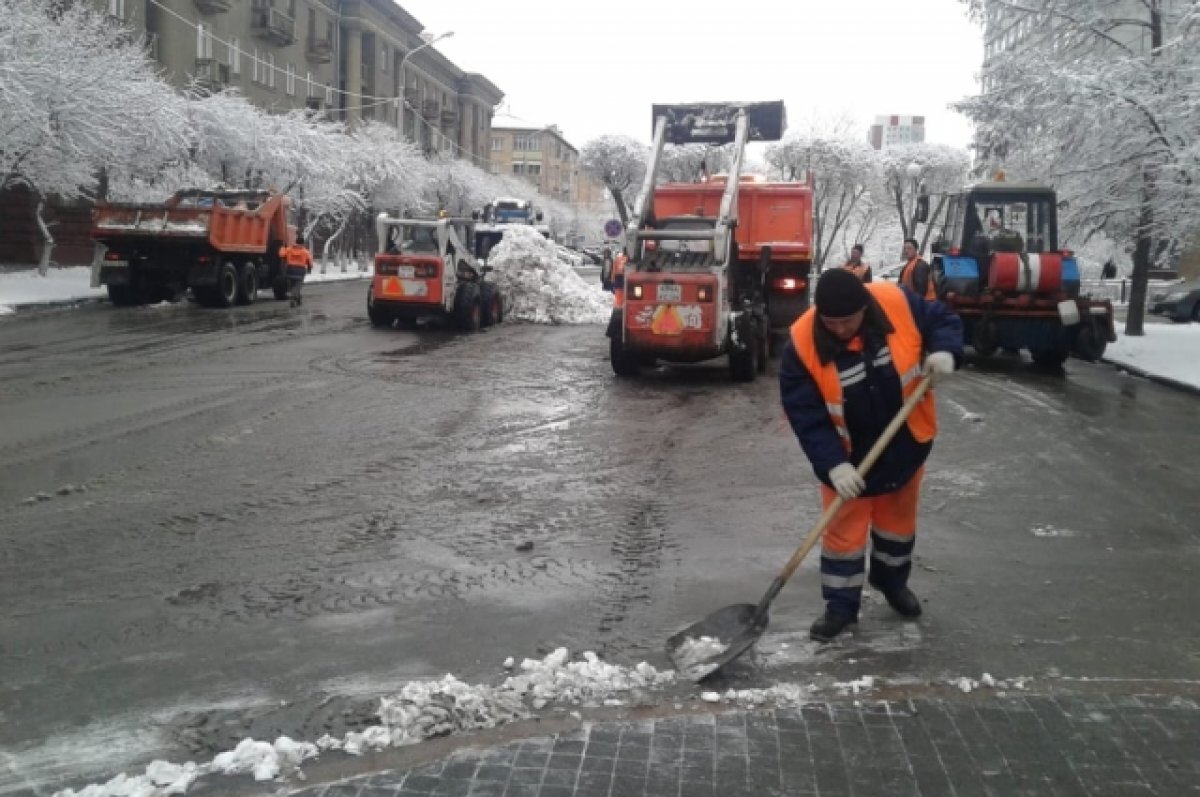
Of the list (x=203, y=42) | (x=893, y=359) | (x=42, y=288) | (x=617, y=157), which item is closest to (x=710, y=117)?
(x=893, y=359)

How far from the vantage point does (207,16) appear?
41719mm

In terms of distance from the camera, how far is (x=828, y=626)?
15.8 feet

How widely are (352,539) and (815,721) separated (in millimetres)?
3236

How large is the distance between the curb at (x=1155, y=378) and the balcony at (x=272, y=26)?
1522 inches

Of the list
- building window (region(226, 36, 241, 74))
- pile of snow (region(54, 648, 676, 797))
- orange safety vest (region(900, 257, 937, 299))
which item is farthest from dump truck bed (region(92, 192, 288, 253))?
building window (region(226, 36, 241, 74))

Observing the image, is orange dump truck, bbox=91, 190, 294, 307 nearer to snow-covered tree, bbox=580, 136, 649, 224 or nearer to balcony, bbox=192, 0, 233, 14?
balcony, bbox=192, 0, 233, 14

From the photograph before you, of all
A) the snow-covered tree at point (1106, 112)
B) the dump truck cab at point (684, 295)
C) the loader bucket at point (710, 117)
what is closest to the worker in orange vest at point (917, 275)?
the dump truck cab at point (684, 295)

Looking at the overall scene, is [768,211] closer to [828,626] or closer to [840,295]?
[840,295]

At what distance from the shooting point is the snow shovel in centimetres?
446

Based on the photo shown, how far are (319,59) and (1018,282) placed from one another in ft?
146

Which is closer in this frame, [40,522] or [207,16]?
[40,522]

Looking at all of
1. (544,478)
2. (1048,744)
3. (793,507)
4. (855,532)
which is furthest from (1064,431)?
(1048,744)

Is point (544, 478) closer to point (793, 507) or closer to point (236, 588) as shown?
point (793, 507)

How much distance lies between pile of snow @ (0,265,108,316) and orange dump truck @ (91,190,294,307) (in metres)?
1.36
